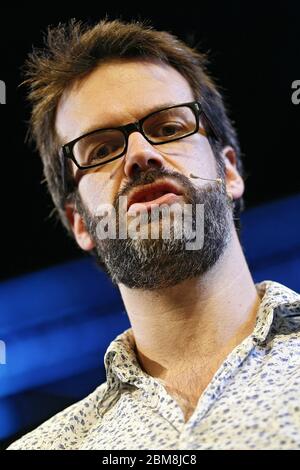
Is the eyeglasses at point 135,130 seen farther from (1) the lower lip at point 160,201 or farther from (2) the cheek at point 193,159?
(1) the lower lip at point 160,201

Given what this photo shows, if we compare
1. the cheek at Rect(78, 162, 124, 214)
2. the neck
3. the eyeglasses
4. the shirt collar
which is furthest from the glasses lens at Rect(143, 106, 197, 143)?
the shirt collar

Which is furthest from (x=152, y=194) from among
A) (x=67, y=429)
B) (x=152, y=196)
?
(x=67, y=429)

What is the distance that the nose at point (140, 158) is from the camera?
1336 millimetres

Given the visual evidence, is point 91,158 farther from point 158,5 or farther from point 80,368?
point 80,368

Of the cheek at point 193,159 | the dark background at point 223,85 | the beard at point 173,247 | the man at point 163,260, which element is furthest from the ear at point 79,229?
the dark background at point 223,85

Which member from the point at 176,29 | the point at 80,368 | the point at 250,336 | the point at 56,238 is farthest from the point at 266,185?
the point at 250,336

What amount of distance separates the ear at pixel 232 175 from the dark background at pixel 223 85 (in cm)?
45

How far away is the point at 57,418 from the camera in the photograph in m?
1.43

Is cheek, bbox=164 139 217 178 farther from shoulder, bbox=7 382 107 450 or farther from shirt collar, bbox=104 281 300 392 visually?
shoulder, bbox=7 382 107 450

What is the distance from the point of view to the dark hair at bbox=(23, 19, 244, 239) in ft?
5.12

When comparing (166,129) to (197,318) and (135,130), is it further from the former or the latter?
(197,318)

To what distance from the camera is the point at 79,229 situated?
66.5 inches

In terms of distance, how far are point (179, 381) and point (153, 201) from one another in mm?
368

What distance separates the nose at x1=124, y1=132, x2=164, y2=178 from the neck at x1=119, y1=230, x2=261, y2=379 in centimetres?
25
